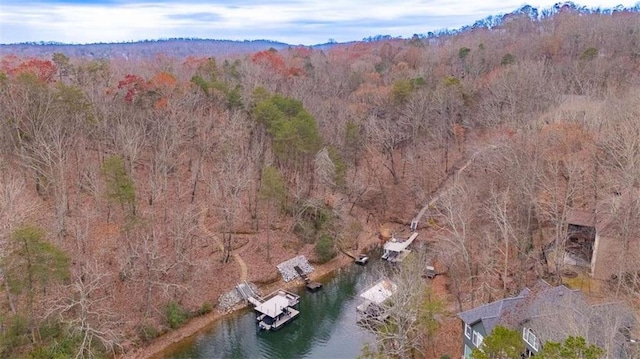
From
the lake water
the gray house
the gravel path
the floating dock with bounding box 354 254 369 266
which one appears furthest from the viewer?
the floating dock with bounding box 354 254 369 266

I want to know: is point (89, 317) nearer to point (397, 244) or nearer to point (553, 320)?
point (553, 320)

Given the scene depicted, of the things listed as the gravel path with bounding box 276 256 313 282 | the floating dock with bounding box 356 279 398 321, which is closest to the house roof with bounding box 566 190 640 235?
the floating dock with bounding box 356 279 398 321

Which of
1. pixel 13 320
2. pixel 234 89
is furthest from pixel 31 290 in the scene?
pixel 234 89

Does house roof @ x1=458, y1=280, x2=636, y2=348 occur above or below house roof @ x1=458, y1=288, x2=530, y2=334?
above

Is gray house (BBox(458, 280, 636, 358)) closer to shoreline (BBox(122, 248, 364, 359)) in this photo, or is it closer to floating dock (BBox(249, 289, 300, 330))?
floating dock (BBox(249, 289, 300, 330))

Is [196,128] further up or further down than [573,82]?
further down

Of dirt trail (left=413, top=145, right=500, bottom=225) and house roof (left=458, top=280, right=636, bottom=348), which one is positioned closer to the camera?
house roof (left=458, top=280, right=636, bottom=348)

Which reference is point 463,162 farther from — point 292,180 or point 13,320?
point 13,320

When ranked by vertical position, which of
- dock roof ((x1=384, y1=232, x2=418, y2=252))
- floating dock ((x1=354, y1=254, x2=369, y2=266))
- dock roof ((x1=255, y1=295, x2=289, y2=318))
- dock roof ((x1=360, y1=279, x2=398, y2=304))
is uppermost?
dock roof ((x1=360, y1=279, x2=398, y2=304))
